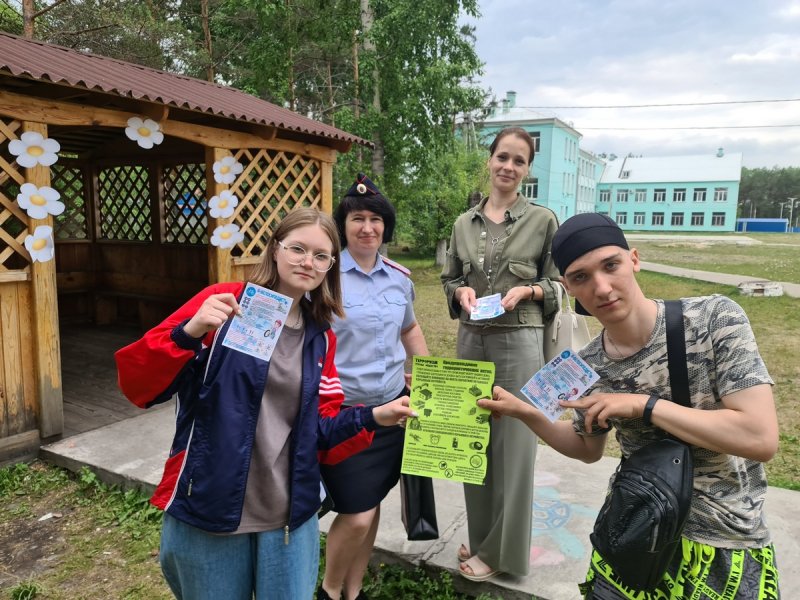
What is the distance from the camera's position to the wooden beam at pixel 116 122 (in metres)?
3.83

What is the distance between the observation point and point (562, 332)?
235 cm

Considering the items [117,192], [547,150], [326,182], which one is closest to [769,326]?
[326,182]

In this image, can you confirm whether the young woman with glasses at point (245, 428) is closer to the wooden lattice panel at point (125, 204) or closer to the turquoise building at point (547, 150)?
the wooden lattice panel at point (125, 204)

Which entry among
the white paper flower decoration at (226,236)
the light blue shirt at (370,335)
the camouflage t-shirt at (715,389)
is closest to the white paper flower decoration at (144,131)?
the white paper flower decoration at (226,236)

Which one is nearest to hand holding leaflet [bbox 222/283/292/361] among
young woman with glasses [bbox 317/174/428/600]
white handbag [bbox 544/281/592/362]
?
young woman with glasses [bbox 317/174/428/600]

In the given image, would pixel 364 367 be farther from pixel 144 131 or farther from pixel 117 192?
pixel 117 192

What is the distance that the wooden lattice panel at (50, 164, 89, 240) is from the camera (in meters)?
8.59

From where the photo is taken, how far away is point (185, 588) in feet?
4.77

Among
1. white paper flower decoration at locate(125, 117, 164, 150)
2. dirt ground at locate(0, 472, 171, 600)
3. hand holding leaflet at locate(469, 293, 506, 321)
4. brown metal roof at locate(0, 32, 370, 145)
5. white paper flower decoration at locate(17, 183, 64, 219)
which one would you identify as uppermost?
→ brown metal roof at locate(0, 32, 370, 145)

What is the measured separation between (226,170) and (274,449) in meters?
4.56

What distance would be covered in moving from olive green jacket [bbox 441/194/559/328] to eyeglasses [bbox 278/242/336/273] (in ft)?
3.09

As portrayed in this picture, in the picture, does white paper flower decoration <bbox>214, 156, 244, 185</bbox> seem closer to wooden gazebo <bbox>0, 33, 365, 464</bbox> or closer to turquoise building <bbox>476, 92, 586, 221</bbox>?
wooden gazebo <bbox>0, 33, 365, 464</bbox>

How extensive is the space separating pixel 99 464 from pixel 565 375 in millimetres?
3522

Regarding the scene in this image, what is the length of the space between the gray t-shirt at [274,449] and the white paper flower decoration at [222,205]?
170 inches
